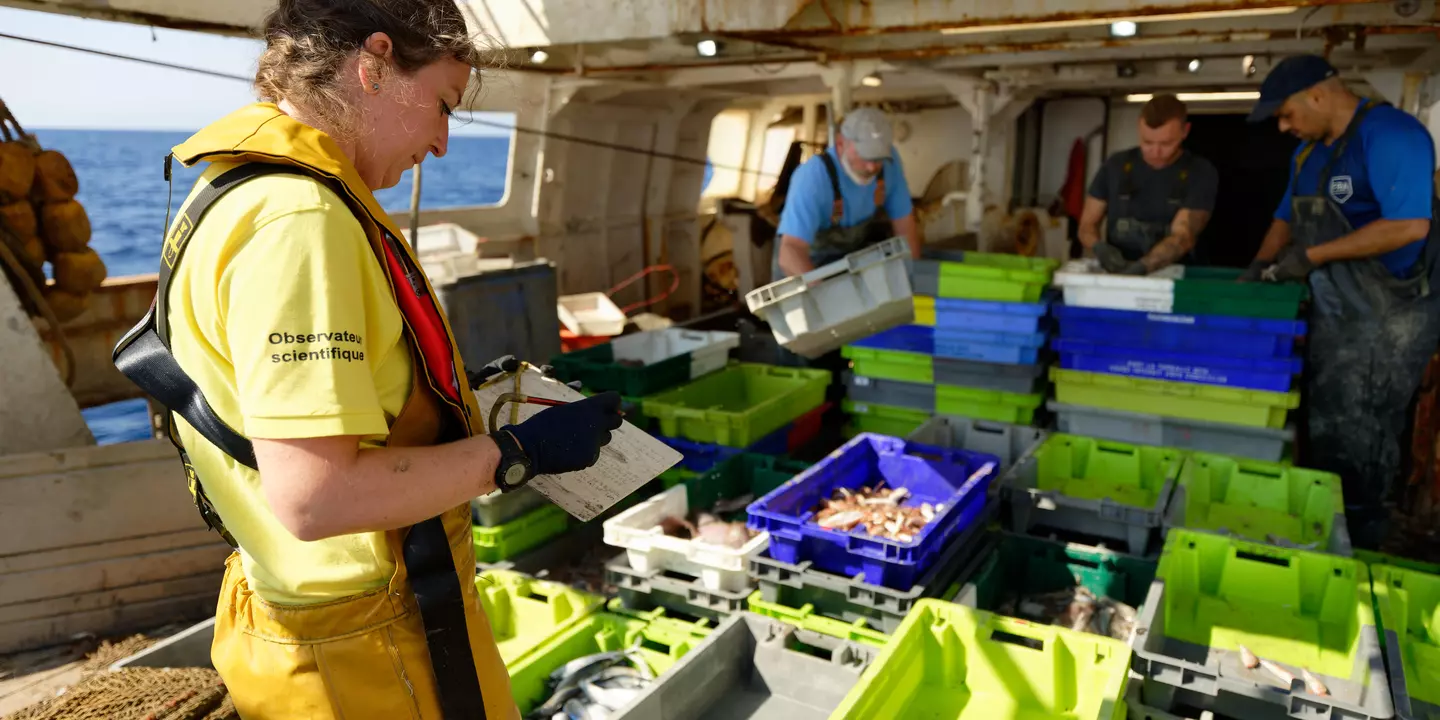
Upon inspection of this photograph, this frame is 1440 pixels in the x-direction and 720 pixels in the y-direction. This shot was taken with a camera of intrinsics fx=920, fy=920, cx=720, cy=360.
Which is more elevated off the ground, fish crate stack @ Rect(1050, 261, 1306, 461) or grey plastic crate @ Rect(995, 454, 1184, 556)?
fish crate stack @ Rect(1050, 261, 1306, 461)

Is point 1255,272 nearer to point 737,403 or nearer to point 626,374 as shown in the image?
point 737,403

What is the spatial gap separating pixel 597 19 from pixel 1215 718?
477 cm

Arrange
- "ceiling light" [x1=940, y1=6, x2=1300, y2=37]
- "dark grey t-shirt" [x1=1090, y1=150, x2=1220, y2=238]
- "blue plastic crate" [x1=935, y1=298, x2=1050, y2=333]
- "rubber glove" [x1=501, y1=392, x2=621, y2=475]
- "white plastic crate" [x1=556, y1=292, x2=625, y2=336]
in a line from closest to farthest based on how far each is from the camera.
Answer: "rubber glove" [x1=501, y1=392, x2=621, y2=475] → "ceiling light" [x1=940, y1=6, x2=1300, y2=37] → "blue plastic crate" [x1=935, y1=298, x2=1050, y2=333] → "dark grey t-shirt" [x1=1090, y1=150, x2=1220, y2=238] → "white plastic crate" [x1=556, y1=292, x2=625, y2=336]

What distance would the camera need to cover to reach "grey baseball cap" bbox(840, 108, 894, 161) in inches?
182

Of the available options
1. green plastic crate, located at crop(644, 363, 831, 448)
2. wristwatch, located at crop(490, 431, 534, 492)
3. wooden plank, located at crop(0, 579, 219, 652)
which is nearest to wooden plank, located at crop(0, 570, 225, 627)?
wooden plank, located at crop(0, 579, 219, 652)

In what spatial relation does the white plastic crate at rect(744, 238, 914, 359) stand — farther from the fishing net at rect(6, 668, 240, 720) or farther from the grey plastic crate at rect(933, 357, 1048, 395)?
the fishing net at rect(6, 668, 240, 720)

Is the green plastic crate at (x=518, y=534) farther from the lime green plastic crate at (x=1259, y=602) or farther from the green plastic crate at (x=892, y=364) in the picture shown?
the lime green plastic crate at (x=1259, y=602)

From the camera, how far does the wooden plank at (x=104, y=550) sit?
3.96m

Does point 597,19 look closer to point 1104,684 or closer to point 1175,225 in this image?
point 1175,225

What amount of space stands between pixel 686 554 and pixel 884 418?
8.03 ft

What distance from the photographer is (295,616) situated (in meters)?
1.48

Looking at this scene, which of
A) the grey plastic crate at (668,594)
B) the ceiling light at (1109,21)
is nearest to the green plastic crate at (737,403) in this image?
the grey plastic crate at (668,594)

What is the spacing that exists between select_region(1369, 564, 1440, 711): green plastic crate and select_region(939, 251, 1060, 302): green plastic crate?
7.04 feet

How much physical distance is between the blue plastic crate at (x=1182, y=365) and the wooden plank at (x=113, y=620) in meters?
4.53
